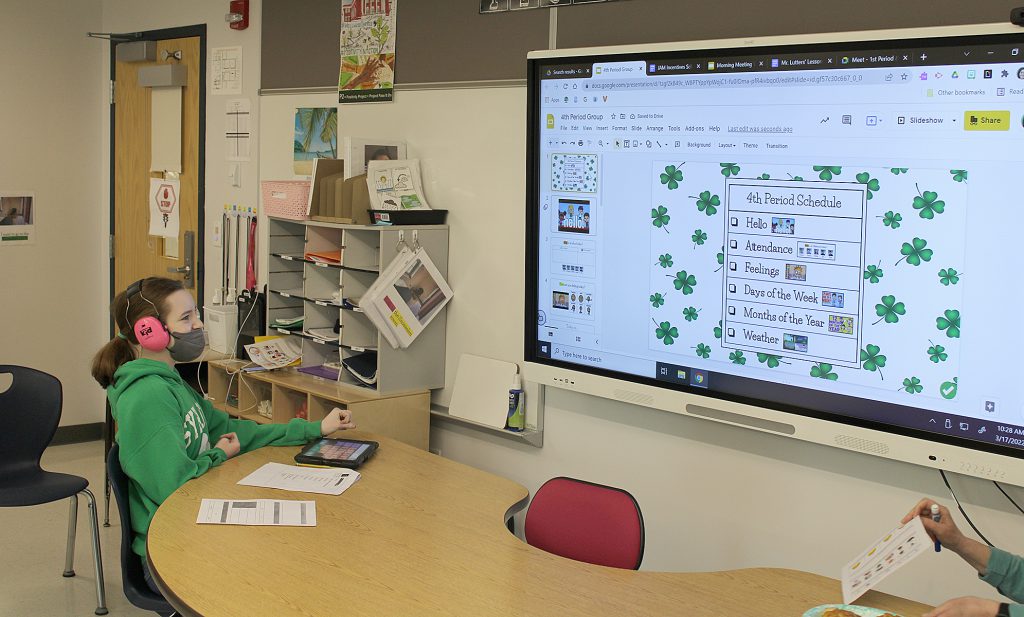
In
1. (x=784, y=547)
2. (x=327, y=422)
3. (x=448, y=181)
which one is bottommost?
(x=784, y=547)

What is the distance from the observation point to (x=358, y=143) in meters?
4.01

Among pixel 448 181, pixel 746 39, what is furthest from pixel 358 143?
pixel 746 39

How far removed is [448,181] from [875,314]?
192 cm

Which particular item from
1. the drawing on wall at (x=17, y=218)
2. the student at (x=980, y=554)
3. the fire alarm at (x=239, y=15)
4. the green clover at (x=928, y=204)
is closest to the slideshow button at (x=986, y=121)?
the green clover at (x=928, y=204)

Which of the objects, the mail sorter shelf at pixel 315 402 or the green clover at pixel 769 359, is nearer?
the green clover at pixel 769 359

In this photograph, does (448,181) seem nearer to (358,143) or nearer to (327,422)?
(358,143)

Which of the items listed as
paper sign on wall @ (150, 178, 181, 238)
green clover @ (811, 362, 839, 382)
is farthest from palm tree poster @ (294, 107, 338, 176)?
green clover @ (811, 362, 839, 382)

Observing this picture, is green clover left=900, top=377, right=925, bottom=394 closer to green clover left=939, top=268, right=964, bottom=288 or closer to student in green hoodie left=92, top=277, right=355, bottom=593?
green clover left=939, top=268, right=964, bottom=288

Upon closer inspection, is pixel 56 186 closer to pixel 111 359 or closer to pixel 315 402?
pixel 315 402

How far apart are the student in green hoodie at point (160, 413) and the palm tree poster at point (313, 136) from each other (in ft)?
5.44

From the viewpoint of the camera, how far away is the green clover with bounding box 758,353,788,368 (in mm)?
2865

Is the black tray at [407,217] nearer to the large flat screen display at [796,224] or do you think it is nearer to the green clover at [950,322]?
the large flat screen display at [796,224]

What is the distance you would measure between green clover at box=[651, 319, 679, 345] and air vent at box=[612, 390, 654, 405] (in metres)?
0.21

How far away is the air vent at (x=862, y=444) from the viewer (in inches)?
105
